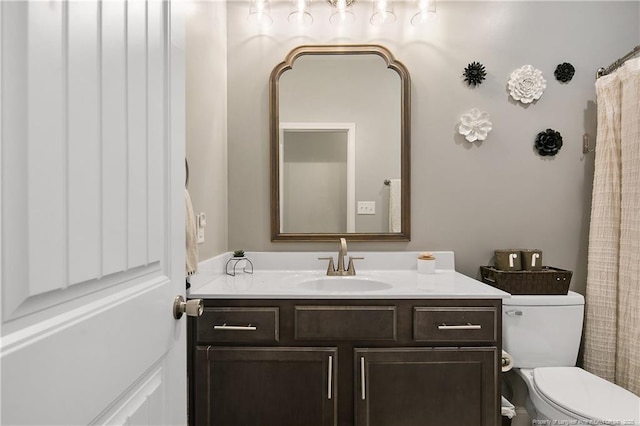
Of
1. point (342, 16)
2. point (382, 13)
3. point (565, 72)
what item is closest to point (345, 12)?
point (342, 16)

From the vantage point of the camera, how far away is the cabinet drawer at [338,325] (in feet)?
4.69

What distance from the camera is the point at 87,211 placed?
55cm

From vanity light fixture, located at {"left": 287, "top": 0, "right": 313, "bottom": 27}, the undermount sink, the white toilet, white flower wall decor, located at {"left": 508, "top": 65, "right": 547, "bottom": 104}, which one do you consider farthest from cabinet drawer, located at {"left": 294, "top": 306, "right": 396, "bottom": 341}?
vanity light fixture, located at {"left": 287, "top": 0, "right": 313, "bottom": 27}

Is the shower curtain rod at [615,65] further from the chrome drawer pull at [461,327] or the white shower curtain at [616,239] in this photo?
the chrome drawer pull at [461,327]

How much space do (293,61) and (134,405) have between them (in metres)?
1.76

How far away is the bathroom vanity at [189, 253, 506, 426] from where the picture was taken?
1.41 m

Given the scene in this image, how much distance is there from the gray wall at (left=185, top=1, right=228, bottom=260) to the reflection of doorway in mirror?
32 centimetres

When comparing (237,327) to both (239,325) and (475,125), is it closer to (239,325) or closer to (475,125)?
(239,325)

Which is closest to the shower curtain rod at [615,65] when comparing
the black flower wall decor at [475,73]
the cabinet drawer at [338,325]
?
the black flower wall decor at [475,73]

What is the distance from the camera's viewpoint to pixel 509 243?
6.57 ft

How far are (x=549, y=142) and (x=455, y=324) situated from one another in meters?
1.18

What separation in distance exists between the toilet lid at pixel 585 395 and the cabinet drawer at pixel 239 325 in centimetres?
114

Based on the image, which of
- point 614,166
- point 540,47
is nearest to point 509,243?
point 614,166

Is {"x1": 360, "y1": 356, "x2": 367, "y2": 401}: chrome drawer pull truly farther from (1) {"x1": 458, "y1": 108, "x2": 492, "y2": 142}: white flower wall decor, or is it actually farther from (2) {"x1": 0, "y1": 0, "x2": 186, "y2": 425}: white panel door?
(1) {"x1": 458, "y1": 108, "x2": 492, "y2": 142}: white flower wall decor
